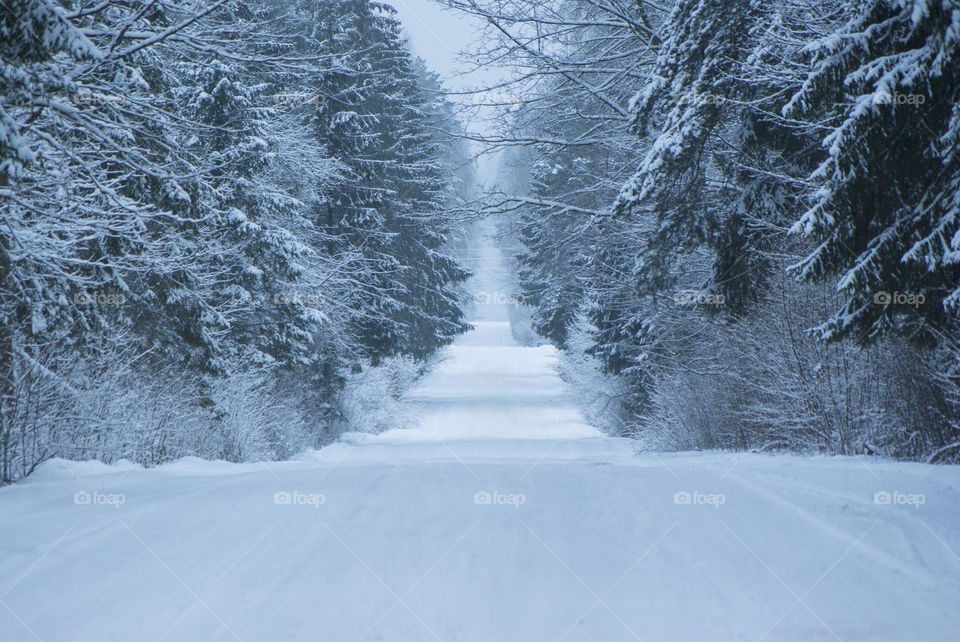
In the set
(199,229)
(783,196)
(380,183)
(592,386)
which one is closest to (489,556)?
(783,196)

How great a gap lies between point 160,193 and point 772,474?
847 centimetres

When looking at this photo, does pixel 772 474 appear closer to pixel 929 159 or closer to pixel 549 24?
pixel 929 159

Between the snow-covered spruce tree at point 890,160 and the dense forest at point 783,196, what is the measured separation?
0.02m

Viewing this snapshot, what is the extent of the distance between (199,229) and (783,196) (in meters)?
10.1

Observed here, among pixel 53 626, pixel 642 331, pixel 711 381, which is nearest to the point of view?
pixel 53 626

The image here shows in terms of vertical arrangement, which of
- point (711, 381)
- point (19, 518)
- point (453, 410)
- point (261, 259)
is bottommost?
point (453, 410)

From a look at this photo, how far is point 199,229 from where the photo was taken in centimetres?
1405

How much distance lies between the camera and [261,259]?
17.0 metres

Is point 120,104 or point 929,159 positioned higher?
point 120,104

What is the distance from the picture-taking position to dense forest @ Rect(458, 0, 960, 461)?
5785mm

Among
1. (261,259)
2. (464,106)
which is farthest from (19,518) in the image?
(261,259)

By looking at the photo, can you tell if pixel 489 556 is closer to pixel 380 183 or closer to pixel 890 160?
pixel 890 160

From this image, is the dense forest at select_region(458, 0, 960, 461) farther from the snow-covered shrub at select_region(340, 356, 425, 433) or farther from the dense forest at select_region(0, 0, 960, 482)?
the snow-covered shrub at select_region(340, 356, 425, 433)

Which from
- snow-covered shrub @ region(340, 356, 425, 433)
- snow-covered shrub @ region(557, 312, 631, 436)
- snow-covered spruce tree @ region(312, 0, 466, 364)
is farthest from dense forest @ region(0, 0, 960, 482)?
snow-covered shrub @ region(557, 312, 631, 436)
